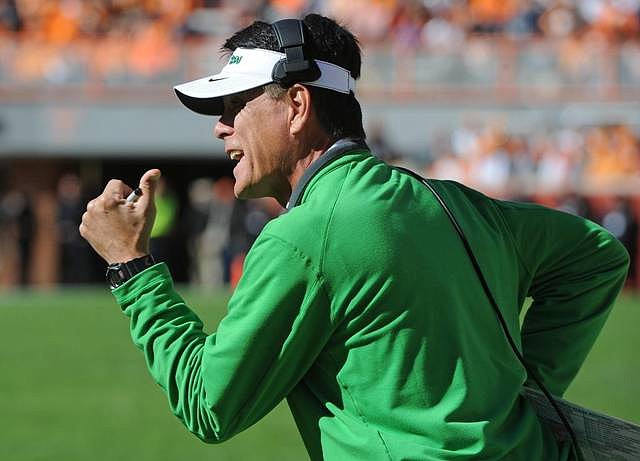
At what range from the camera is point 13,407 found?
10.1m

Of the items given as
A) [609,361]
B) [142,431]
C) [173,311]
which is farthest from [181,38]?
[173,311]

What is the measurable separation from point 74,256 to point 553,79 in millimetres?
9615

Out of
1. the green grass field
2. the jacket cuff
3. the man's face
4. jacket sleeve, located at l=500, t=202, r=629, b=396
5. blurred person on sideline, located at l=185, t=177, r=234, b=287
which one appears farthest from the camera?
blurred person on sideline, located at l=185, t=177, r=234, b=287

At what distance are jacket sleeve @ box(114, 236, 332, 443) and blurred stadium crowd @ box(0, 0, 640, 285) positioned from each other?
17.2m

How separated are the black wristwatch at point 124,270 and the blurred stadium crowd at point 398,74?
56.1ft

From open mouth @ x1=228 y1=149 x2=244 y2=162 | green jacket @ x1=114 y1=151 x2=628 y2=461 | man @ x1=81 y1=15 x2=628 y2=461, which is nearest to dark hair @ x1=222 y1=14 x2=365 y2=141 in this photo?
man @ x1=81 y1=15 x2=628 y2=461

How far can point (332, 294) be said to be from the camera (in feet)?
9.58

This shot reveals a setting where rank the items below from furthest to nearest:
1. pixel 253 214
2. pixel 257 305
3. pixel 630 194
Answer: pixel 253 214 < pixel 630 194 < pixel 257 305

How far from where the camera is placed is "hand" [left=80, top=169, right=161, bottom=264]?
319 cm

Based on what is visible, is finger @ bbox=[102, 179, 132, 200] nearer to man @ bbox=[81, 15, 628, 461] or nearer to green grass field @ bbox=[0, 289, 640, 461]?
man @ bbox=[81, 15, 628, 461]

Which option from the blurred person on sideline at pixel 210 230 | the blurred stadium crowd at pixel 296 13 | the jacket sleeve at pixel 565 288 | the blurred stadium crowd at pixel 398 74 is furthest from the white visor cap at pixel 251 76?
the blurred stadium crowd at pixel 296 13

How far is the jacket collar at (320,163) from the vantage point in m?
3.10

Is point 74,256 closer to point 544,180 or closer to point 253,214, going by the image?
point 253,214

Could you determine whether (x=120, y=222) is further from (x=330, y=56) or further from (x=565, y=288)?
(x=565, y=288)
